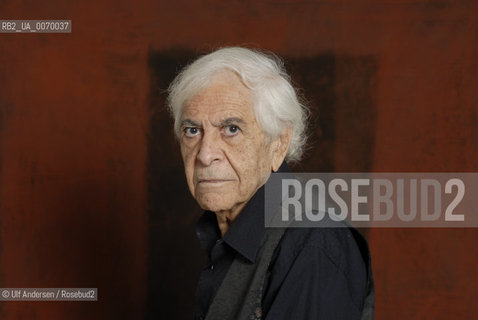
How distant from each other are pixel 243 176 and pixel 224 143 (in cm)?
10

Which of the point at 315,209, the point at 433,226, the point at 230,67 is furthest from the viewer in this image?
the point at 433,226

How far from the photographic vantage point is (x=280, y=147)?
5.67 ft

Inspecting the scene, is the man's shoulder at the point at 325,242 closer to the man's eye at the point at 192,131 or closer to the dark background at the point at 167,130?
the man's eye at the point at 192,131

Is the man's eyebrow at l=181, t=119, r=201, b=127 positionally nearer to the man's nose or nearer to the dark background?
the man's nose

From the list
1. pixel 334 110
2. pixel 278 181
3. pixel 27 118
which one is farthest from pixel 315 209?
pixel 27 118

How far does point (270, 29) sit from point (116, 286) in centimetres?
139

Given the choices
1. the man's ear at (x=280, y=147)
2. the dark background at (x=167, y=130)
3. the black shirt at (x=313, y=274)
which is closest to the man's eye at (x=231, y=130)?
the man's ear at (x=280, y=147)

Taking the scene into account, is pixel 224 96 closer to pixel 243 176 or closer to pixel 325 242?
pixel 243 176

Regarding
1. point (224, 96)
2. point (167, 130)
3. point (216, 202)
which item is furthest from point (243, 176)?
point (167, 130)

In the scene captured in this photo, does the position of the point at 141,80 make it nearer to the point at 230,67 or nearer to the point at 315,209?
the point at 230,67

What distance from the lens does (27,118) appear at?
9.83 ft

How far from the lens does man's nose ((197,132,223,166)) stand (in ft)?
5.23

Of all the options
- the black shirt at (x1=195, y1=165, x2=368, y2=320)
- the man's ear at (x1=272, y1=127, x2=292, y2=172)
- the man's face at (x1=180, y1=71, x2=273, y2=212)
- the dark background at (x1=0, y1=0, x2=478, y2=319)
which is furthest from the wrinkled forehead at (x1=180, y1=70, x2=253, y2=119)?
the dark background at (x1=0, y1=0, x2=478, y2=319)

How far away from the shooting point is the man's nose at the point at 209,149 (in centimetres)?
159
